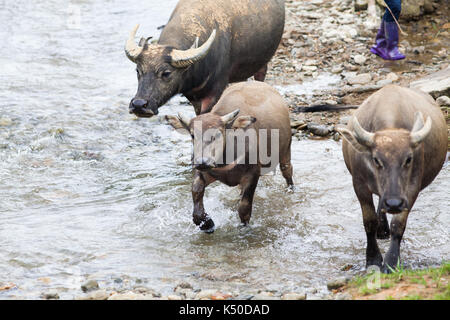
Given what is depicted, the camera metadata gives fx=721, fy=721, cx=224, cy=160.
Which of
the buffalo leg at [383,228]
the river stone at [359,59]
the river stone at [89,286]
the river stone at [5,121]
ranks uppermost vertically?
the river stone at [89,286]

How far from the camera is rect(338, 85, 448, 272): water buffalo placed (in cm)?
580

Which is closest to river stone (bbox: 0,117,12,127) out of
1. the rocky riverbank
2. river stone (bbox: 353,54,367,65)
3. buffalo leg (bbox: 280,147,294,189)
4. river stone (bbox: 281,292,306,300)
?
the rocky riverbank

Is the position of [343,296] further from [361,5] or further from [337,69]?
[361,5]

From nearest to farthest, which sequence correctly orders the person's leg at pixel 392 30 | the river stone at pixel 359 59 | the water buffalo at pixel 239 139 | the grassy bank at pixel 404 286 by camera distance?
the grassy bank at pixel 404 286, the water buffalo at pixel 239 139, the person's leg at pixel 392 30, the river stone at pixel 359 59

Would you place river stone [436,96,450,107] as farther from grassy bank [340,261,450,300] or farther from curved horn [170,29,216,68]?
grassy bank [340,261,450,300]

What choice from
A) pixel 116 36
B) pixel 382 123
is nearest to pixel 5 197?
pixel 382 123

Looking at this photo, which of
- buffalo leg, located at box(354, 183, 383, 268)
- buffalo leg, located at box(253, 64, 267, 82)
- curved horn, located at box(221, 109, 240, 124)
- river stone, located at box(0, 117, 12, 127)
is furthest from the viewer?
buffalo leg, located at box(253, 64, 267, 82)

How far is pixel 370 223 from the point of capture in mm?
6543

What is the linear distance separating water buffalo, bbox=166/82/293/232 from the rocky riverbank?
8.45ft

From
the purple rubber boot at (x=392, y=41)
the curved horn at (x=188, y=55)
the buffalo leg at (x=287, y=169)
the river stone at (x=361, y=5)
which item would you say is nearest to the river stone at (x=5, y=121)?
the curved horn at (x=188, y=55)

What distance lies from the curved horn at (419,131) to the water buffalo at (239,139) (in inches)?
72.4

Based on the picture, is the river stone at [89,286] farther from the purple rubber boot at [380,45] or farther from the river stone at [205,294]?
the purple rubber boot at [380,45]

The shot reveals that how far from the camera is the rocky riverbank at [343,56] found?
11.6m
